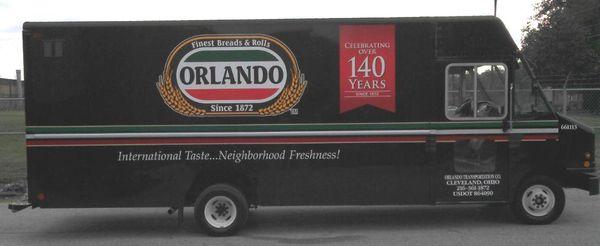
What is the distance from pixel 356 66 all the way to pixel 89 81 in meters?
3.09

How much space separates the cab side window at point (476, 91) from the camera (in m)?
6.80

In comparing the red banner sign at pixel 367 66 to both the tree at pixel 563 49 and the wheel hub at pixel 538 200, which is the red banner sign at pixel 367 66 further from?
the tree at pixel 563 49

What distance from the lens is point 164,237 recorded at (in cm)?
689

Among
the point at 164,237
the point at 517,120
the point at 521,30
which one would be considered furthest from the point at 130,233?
the point at 521,30

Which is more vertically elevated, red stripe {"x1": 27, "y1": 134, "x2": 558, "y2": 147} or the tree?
the tree

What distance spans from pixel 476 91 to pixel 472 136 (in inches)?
21.1

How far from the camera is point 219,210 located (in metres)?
6.86

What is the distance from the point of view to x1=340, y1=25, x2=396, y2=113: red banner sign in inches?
265

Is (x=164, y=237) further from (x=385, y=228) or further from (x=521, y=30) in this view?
(x=521, y=30)

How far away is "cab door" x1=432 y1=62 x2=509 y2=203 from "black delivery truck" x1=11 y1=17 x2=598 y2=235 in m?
0.02

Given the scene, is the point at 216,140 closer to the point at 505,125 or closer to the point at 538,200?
the point at 505,125

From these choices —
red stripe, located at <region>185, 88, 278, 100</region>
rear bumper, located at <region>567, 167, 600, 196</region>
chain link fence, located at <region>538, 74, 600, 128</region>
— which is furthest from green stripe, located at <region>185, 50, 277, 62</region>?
chain link fence, located at <region>538, 74, 600, 128</region>

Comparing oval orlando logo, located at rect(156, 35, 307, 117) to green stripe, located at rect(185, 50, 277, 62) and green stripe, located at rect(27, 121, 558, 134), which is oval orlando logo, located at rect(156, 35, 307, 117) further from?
green stripe, located at rect(27, 121, 558, 134)

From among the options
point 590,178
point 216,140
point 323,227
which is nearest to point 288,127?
point 216,140
